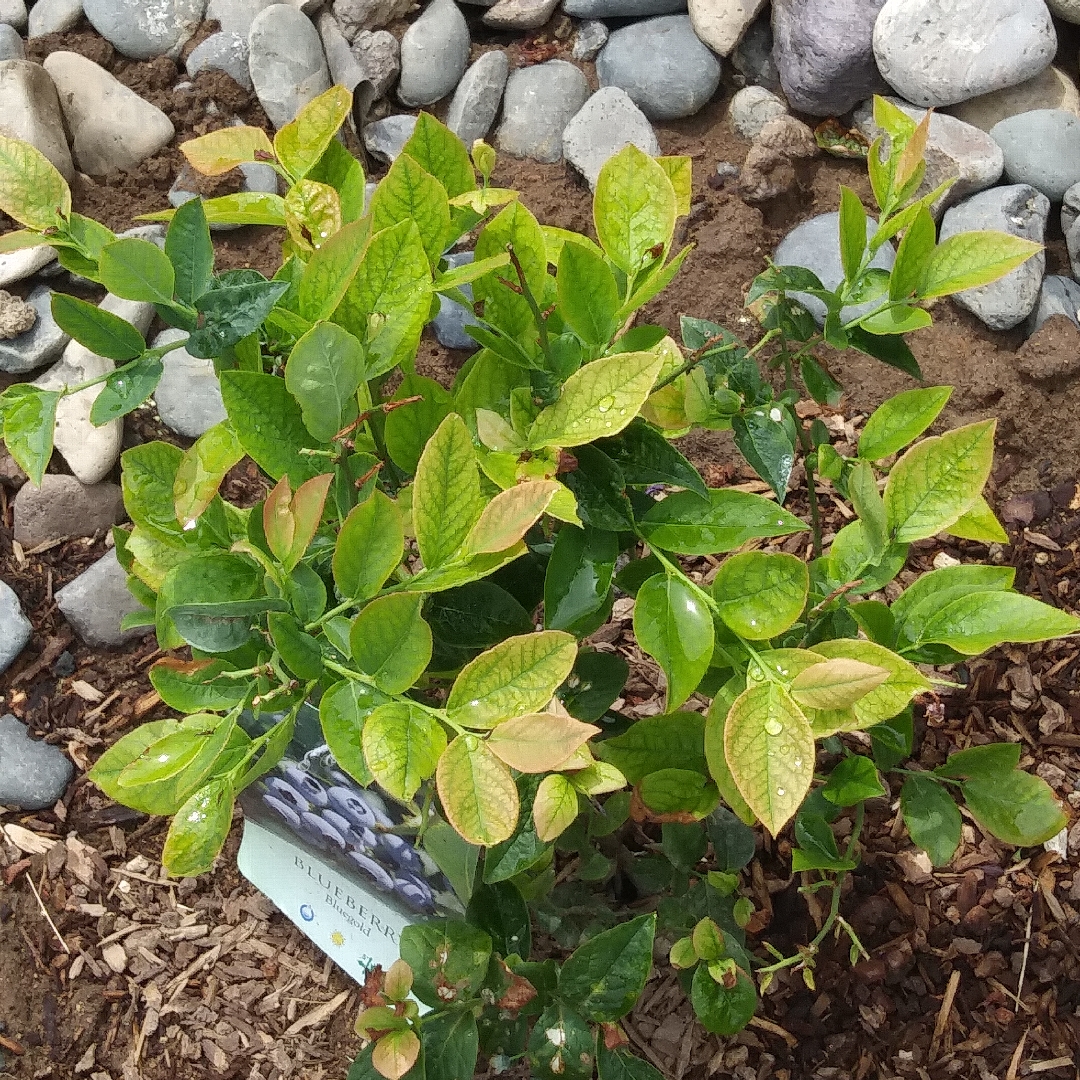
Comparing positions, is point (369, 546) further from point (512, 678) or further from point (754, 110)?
point (754, 110)

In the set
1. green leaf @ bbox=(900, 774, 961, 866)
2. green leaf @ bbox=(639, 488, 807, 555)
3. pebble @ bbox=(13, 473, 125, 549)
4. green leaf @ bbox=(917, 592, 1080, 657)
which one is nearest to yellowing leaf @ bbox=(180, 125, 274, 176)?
green leaf @ bbox=(639, 488, 807, 555)

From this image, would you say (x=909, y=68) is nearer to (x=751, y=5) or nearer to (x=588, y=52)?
(x=751, y=5)

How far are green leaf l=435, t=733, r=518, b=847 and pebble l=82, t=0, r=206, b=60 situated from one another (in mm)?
2292

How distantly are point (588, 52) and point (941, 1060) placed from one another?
214cm

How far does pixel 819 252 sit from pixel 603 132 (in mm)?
540

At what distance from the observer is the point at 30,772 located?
177cm

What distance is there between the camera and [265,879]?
1.48 m

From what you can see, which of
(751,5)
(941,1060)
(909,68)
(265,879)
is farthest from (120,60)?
(941,1060)

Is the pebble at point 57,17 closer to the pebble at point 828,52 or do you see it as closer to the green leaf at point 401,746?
the pebble at point 828,52

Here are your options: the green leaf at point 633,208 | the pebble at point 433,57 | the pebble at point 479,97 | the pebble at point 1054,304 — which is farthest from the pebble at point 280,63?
the green leaf at point 633,208

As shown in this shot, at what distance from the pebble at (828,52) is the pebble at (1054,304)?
0.56 m

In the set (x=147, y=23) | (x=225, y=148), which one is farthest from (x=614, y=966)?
(x=147, y=23)

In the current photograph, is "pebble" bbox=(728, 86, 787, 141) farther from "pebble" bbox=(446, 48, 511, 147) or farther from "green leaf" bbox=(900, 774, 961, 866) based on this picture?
"green leaf" bbox=(900, 774, 961, 866)

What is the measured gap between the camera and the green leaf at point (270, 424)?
2.72ft
